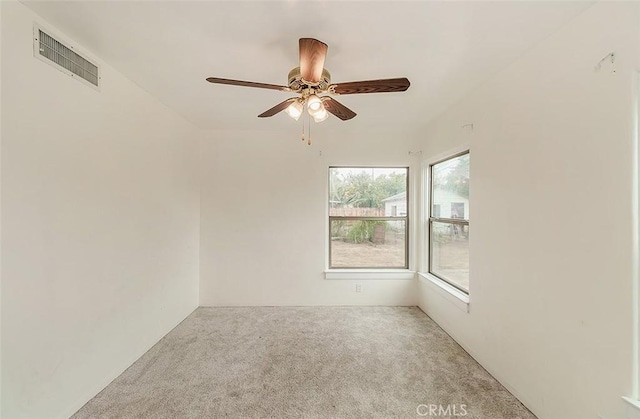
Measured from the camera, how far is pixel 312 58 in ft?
4.52

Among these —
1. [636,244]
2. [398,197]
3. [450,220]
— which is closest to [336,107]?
[636,244]

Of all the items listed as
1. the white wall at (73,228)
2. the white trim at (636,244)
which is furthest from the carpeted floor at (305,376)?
the white trim at (636,244)

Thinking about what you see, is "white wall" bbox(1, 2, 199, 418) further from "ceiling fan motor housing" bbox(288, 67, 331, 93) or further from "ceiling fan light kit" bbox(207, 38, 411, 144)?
"ceiling fan motor housing" bbox(288, 67, 331, 93)

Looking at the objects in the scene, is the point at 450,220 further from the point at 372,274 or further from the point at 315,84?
the point at 315,84

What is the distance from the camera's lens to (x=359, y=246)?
3.75 metres

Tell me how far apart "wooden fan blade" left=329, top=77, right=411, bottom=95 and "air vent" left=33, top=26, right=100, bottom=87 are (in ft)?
5.59

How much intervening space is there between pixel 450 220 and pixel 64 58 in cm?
355

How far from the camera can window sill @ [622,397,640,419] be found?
1147 millimetres

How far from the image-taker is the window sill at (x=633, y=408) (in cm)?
115

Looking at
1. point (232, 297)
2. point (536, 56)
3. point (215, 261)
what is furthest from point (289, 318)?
point (536, 56)

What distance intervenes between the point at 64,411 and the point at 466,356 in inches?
122

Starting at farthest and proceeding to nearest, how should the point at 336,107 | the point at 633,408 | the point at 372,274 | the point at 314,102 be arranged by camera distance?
the point at 372,274, the point at 336,107, the point at 314,102, the point at 633,408

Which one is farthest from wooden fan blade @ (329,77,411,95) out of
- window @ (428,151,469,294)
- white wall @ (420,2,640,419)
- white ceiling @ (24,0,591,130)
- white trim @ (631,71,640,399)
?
window @ (428,151,469,294)

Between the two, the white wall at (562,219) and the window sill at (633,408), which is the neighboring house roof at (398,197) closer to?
the white wall at (562,219)
